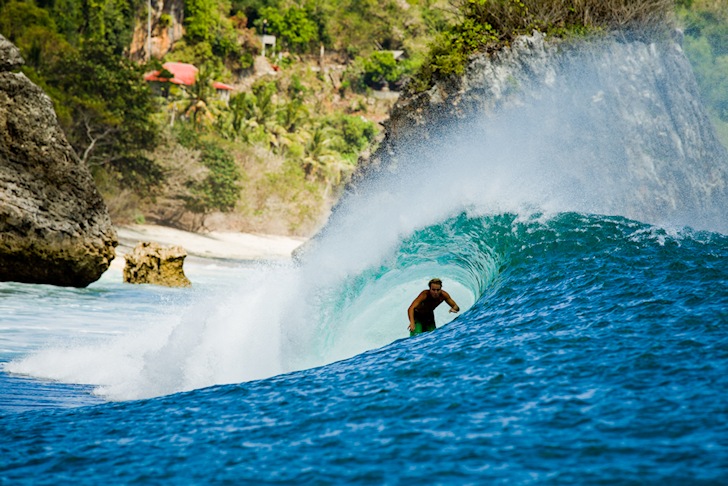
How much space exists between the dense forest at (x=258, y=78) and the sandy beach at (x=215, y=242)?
1.43 meters

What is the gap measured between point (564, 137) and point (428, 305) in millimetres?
7814

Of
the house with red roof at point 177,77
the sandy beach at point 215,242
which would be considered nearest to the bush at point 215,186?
the sandy beach at point 215,242

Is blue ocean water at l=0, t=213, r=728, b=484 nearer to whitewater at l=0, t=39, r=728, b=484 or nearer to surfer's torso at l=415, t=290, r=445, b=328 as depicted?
whitewater at l=0, t=39, r=728, b=484

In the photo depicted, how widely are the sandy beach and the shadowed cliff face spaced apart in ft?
88.5

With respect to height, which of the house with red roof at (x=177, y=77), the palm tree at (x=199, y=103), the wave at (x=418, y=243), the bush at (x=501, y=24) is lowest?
the wave at (x=418, y=243)

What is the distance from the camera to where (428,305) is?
37.5 feet

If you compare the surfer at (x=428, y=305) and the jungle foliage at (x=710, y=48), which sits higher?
the jungle foliage at (x=710, y=48)

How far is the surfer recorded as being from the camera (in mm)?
11320

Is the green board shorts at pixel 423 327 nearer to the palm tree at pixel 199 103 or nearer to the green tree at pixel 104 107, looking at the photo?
the green tree at pixel 104 107

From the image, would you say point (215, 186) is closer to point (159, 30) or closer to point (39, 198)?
point (39, 198)

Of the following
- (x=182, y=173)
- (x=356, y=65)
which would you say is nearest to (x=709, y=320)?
(x=182, y=173)

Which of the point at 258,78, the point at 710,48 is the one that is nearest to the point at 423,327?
the point at 710,48

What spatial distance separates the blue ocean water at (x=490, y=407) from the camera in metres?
6.03

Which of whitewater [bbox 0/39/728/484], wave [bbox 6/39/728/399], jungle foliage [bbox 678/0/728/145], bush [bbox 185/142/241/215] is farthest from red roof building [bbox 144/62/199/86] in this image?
wave [bbox 6/39/728/399]
